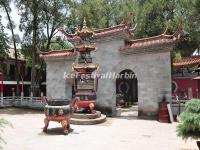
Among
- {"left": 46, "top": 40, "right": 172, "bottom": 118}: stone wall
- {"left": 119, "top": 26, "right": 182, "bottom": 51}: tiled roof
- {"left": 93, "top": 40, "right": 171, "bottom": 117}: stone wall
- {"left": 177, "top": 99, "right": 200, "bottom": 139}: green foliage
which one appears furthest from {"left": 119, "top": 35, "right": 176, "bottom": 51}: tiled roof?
{"left": 177, "top": 99, "right": 200, "bottom": 139}: green foliage

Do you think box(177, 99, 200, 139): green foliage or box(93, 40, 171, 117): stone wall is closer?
box(177, 99, 200, 139): green foliage

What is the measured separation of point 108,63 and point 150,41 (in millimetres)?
2939

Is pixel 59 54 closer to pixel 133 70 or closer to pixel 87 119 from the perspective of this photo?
pixel 133 70

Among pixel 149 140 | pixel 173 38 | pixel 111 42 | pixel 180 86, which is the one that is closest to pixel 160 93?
pixel 173 38

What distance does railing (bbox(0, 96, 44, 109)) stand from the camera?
23045mm

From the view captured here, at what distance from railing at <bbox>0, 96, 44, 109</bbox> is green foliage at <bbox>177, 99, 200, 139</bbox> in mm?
15242

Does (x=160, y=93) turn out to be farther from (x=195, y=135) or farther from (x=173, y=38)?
(x=195, y=135)

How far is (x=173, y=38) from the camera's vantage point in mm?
17062

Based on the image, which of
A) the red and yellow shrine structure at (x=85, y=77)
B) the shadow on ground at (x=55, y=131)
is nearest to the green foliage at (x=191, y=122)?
the shadow on ground at (x=55, y=131)

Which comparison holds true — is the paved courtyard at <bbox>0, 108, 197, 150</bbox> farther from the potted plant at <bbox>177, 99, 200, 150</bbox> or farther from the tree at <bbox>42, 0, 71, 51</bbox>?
the tree at <bbox>42, 0, 71, 51</bbox>

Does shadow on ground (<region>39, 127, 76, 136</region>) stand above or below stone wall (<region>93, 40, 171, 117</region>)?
below

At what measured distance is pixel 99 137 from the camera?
40.3 feet

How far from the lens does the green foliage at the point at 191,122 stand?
28.0ft

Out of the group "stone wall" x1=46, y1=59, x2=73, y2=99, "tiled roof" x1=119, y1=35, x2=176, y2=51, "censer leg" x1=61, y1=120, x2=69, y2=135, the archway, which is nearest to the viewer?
"censer leg" x1=61, y1=120, x2=69, y2=135
